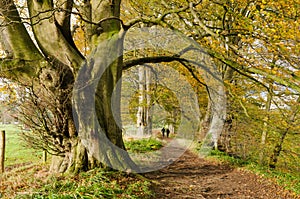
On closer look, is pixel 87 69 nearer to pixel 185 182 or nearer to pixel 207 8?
pixel 185 182

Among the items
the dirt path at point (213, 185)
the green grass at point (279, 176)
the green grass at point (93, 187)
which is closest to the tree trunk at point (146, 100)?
the green grass at point (279, 176)

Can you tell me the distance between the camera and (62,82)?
597 cm

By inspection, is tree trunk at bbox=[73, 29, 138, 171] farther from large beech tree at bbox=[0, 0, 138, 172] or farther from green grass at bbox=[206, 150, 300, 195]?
green grass at bbox=[206, 150, 300, 195]

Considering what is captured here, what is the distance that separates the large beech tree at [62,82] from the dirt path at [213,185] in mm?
1251

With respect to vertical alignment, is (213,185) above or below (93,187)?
below

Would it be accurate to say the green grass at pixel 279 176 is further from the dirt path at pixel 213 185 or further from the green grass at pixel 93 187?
the green grass at pixel 93 187

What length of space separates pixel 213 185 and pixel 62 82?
15.3 ft

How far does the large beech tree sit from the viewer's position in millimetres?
5754

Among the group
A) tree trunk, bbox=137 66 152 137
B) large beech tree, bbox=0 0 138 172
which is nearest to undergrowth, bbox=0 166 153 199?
large beech tree, bbox=0 0 138 172

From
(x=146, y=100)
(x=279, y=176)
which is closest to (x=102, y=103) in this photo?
(x=279, y=176)

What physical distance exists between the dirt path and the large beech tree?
4.10 ft

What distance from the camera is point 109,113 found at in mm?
6262

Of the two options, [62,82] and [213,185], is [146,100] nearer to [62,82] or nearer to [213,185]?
[213,185]

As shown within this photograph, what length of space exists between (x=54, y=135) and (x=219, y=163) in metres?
6.82
